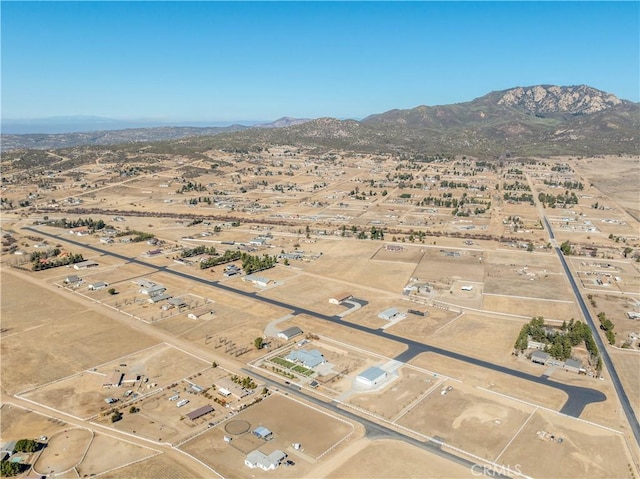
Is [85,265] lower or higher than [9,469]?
higher

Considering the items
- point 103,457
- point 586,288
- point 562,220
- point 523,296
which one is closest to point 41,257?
point 103,457

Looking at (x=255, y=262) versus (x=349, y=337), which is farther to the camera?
(x=255, y=262)

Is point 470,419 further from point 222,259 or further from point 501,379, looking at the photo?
point 222,259

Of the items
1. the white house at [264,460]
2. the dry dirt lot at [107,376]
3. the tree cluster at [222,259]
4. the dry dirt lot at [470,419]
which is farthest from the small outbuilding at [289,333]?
the tree cluster at [222,259]

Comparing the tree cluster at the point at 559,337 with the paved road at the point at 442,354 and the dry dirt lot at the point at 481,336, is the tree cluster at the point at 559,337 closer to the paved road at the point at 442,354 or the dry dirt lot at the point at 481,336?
the dry dirt lot at the point at 481,336

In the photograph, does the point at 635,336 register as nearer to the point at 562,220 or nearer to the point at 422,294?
the point at 422,294

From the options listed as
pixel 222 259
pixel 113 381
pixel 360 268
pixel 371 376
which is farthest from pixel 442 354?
pixel 222 259
